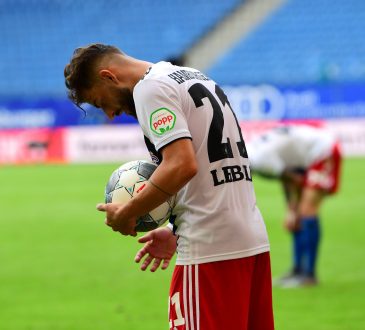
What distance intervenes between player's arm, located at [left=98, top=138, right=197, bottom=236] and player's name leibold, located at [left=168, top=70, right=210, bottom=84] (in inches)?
11.7

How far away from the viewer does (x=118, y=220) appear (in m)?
3.71

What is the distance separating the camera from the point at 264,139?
9.02 m

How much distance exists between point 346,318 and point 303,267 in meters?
1.79

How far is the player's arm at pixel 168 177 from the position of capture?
Answer: 3506 millimetres

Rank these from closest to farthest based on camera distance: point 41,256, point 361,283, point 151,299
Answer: point 151,299 → point 361,283 → point 41,256

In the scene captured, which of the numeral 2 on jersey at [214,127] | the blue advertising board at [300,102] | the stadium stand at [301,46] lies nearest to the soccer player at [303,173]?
the numeral 2 on jersey at [214,127]

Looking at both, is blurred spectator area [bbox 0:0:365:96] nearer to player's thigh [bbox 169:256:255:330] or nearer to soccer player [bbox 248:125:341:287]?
soccer player [bbox 248:125:341:287]

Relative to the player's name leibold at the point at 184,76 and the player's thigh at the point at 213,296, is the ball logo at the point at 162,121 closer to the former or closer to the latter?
the player's name leibold at the point at 184,76

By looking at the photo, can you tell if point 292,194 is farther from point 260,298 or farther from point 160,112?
point 160,112

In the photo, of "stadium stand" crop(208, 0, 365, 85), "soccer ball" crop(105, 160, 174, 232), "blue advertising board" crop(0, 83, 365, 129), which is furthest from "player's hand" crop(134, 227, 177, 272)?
"stadium stand" crop(208, 0, 365, 85)

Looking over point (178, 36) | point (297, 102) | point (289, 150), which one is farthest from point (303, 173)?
point (178, 36)

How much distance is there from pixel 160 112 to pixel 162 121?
0.04 metres

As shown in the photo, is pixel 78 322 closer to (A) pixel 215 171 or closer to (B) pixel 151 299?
(B) pixel 151 299

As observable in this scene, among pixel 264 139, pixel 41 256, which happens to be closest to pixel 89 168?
pixel 41 256
